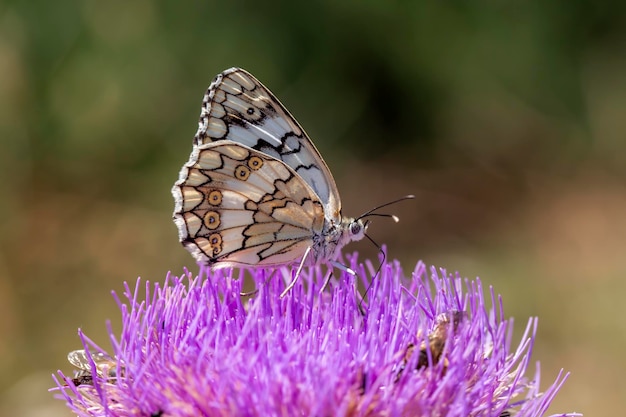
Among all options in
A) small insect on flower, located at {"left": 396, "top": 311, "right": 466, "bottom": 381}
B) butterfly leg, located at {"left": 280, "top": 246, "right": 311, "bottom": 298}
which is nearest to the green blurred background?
butterfly leg, located at {"left": 280, "top": 246, "right": 311, "bottom": 298}

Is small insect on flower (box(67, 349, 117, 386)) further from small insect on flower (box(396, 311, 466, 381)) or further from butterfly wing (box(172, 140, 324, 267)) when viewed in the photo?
small insect on flower (box(396, 311, 466, 381))

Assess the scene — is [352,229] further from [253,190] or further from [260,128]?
[260,128]

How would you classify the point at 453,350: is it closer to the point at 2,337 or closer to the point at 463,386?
the point at 463,386

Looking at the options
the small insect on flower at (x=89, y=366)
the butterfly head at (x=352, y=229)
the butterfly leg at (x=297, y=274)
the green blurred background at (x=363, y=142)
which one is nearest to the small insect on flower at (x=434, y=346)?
the butterfly leg at (x=297, y=274)

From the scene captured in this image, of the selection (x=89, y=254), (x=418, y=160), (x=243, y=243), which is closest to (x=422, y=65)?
(x=418, y=160)

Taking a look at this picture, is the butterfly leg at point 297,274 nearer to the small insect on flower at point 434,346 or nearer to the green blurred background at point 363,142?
the small insect on flower at point 434,346

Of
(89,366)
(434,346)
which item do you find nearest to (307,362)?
(434,346)

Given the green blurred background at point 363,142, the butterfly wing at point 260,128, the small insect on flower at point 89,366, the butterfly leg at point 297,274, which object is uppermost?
the green blurred background at point 363,142
